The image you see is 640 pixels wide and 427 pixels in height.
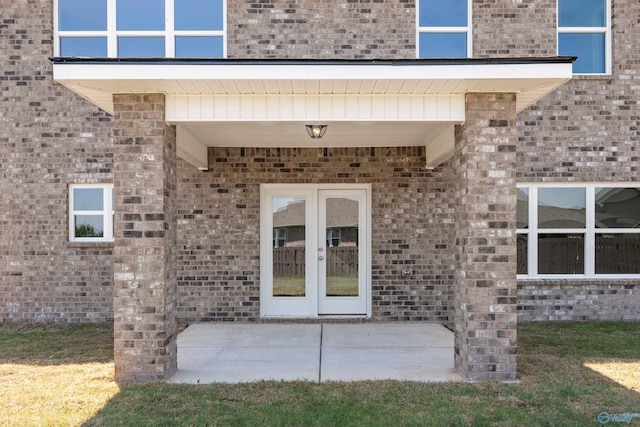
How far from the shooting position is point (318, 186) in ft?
28.9

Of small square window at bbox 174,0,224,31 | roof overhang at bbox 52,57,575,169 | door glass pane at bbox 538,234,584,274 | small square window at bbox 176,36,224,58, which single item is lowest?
door glass pane at bbox 538,234,584,274

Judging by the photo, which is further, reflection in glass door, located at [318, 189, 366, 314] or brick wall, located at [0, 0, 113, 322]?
reflection in glass door, located at [318, 189, 366, 314]

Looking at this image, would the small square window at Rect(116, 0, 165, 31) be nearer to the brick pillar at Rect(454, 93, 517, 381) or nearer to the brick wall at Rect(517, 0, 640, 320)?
the brick pillar at Rect(454, 93, 517, 381)

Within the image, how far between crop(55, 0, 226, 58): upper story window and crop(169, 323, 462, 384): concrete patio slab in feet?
15.9

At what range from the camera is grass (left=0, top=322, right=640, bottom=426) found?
4.39 metres

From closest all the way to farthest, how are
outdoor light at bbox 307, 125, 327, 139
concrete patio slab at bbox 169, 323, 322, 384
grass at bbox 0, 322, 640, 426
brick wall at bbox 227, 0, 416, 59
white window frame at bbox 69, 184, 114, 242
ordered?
1. grass at bbox 0, 322, 640, 426
2. concrete patio slab at bbox 169, 323, 322, 384
3. outdoor light at bbox 307, 125, 327, 139
4. brick wall at bbox 227, 0, 416, 59
5. white window frame at bbox 69, 184, 114, 242

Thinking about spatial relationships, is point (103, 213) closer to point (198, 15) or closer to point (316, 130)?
point (198, 15)

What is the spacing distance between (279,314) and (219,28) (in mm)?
5150

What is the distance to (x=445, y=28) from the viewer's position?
8.56 m

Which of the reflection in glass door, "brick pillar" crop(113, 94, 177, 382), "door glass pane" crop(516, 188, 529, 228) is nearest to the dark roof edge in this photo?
"brick pillar" crop(113, 94, 177, 382)

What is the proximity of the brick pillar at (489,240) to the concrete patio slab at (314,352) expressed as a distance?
1.74 feet

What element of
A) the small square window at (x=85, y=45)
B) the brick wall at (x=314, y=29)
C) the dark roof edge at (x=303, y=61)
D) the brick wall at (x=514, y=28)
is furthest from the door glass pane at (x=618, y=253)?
the small square window at (x=85, y=45)

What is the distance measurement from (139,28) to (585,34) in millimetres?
7985

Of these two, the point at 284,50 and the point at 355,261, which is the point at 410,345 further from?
the point at 284,50
